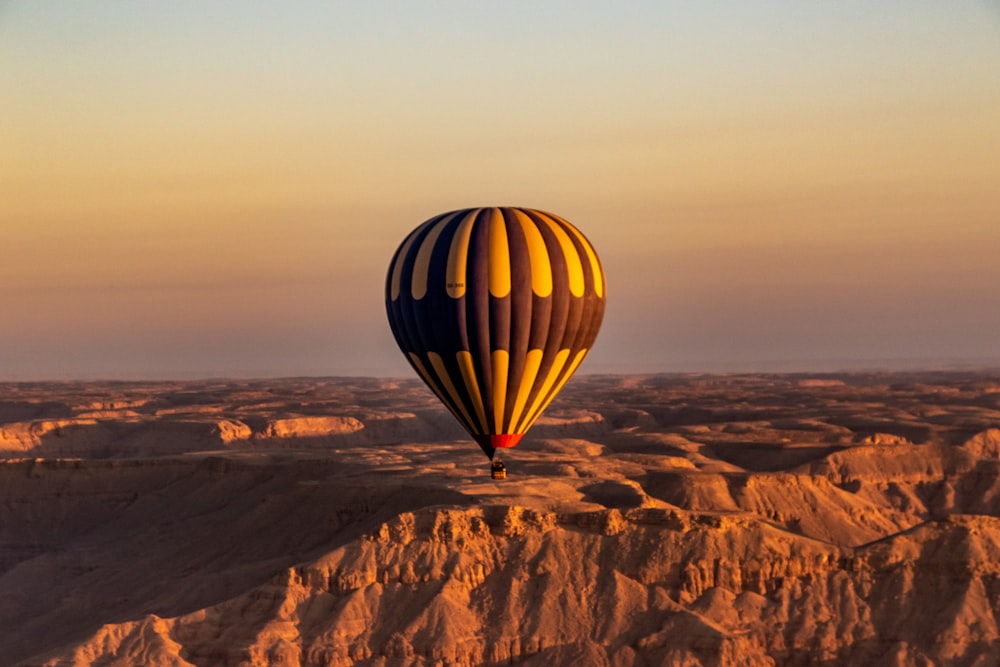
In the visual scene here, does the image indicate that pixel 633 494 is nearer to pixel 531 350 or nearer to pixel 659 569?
pixel 659 569

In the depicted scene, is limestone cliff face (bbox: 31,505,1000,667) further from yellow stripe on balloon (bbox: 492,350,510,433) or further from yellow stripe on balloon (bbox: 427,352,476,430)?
yellow stripe on balloon (bbox: 492,350,510,433)

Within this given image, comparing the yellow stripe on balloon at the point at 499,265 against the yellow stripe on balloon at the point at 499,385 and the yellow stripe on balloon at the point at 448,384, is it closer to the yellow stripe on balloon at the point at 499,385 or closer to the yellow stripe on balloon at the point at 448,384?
the yellow stripe on balloon at the point at 499,385

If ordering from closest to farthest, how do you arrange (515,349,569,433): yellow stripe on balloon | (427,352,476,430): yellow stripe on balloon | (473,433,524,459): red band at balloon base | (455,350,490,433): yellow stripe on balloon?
1. (455,350,490,433): yellow stripe on balloon
2. (473,433,524,459): red band at balloon base
3. (427,352,476,430): yellow stripe on balloon
4. (515,349,569,433): yellow stripe on balloon

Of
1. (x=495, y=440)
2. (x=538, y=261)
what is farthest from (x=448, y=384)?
(x=538, y=261)

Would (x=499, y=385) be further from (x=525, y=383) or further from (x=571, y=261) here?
(x=571, y=261)

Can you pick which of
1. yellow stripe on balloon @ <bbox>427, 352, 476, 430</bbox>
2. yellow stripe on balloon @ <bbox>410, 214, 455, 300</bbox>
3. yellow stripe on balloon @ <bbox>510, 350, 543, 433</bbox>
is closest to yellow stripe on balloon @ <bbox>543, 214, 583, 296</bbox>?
yellow stripe on balloon @ <bbox>510, 350, 543, 433</bbox>

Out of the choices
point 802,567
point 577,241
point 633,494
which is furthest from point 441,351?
point 633,494

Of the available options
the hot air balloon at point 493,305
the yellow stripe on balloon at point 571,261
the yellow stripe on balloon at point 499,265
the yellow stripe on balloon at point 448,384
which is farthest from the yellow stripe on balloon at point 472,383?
the yellow stripe on balloon at point 571,261
